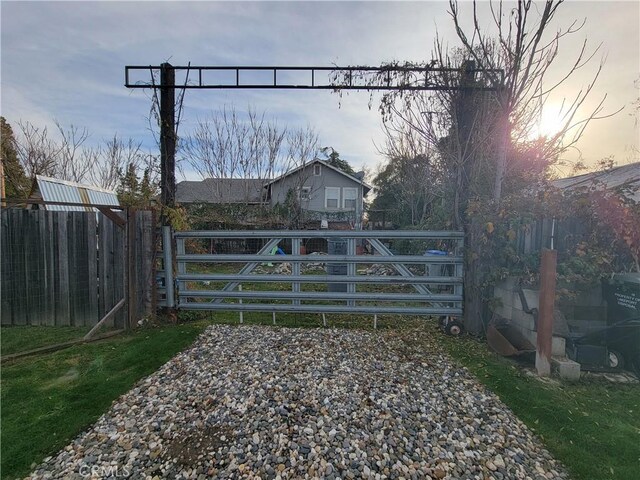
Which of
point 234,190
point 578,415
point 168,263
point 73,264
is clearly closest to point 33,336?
point 73,264

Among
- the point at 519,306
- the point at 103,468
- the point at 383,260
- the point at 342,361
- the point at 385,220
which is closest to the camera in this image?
the point at 103,468

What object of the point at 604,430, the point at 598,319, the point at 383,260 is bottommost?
the point at 604,430

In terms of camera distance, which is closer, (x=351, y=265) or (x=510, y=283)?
(x=510, y=283)

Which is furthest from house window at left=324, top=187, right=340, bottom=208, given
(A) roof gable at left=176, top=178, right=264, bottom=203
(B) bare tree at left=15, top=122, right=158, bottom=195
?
(B) bare tree at left=15, top=122, right=158, bottom=195

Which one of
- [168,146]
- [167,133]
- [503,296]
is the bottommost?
[503,296]

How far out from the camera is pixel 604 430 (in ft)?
7.66

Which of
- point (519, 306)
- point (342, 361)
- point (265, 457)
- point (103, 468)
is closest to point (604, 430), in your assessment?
point (519, 306)

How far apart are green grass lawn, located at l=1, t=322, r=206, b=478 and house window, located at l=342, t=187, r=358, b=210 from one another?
60.2ft

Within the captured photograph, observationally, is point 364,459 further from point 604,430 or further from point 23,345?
point 23,345

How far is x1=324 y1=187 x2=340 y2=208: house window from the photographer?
21812 mm

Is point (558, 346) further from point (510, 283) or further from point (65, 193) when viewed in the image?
point (65, 193)

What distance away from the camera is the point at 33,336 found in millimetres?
4137

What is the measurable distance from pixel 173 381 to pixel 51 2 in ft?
19.0

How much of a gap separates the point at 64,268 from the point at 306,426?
424 cm
